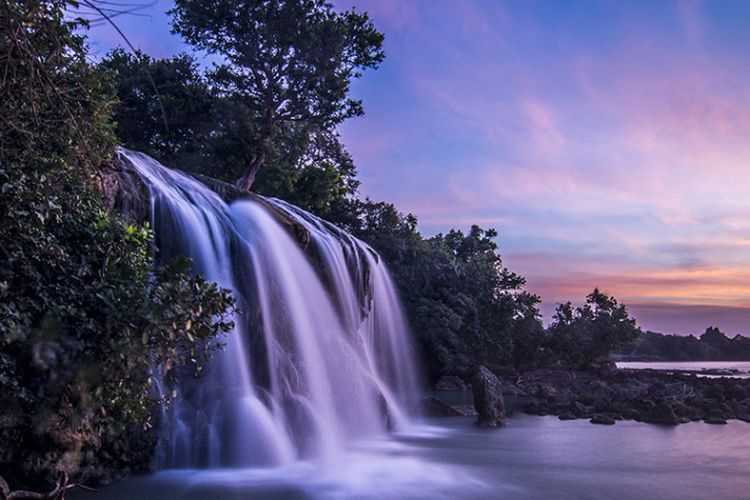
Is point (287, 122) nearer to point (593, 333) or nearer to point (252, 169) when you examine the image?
point (252, 169)

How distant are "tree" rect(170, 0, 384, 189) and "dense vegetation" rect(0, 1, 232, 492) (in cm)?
1818

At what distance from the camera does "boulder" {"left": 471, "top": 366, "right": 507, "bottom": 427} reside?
57.1 feet

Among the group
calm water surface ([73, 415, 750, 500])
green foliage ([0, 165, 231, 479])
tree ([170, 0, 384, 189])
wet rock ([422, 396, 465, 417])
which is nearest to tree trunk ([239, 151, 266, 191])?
tree ([170, 0, 384, 189])

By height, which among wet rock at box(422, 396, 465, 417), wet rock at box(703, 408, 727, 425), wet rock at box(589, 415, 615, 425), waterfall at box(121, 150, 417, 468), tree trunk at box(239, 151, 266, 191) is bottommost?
wet rock at box(703, 408, 727, 425)

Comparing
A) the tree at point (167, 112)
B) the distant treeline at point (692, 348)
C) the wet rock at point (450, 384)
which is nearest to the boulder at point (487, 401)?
the wet rock at point (450, 384)

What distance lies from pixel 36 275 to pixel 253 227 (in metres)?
7.99

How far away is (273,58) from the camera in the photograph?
26.3 meters

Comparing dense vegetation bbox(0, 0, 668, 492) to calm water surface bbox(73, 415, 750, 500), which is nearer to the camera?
dense vegetation bbox(0, 0, 668, 492)

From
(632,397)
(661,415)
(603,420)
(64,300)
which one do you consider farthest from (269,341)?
(632,397)

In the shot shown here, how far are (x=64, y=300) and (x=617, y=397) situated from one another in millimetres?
23138

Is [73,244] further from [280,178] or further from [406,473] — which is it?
[280,178]

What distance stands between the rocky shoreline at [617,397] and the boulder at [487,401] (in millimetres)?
1879

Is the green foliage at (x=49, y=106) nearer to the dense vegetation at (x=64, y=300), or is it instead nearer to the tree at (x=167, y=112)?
the dense vegetation at (x=64, y=300)

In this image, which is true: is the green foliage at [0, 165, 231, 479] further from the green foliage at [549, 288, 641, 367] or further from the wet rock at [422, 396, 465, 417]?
the green foliage at [549, 288, 641, 367]
